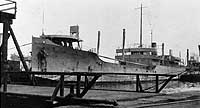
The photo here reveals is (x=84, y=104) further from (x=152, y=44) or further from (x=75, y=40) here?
(x=152, y=44)

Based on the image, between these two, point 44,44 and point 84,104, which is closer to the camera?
point 84,104

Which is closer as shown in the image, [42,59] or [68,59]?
[42,59]

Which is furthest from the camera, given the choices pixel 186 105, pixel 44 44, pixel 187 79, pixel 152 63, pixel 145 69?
pixel 152 63

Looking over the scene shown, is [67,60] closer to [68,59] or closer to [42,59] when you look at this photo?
[68,59]

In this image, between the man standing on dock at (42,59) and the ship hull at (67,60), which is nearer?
the man standing on dock at (42,59)

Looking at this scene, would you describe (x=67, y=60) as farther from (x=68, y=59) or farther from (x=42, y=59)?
(x=42, y=59)

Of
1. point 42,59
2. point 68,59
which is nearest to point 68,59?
point 68,59

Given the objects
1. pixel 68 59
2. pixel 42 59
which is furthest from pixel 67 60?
pixel 42 59

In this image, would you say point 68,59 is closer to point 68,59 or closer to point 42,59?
point 68,59

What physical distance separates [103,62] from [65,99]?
21.1 m

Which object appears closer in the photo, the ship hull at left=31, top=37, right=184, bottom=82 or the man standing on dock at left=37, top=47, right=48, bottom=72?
the man standing on dock at left=37, top=47, right=48, bottom=72

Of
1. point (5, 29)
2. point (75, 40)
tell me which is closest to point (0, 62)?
point (5, 29)

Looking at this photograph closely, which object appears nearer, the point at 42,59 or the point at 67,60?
the point at 42,59

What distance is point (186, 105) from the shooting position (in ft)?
21.2
